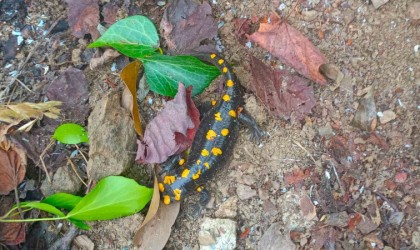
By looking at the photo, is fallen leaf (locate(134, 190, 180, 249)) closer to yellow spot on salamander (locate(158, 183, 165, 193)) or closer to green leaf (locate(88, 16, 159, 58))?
yellow spot on salamander (locate(158, 183, 165, 193))

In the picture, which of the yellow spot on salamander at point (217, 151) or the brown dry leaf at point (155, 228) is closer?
the brown dry leaf at point (155, 228)

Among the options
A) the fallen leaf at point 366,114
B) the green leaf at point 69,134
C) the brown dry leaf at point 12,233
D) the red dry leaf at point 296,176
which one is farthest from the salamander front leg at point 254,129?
the brown dry leaf at point 12,233

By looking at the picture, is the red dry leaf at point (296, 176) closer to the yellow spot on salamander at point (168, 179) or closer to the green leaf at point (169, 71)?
the yellow spot on salamander at point (168, 179)

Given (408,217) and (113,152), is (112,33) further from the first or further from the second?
(408,217)

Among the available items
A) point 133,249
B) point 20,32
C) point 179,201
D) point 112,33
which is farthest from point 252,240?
point 20,32

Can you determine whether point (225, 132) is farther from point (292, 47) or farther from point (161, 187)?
point (292, 47)
